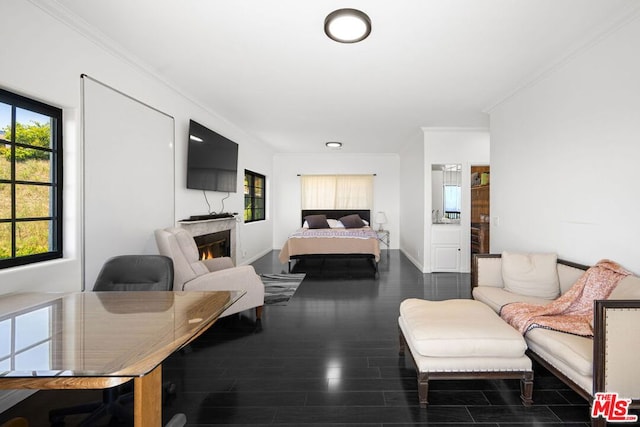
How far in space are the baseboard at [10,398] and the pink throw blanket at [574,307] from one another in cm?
327

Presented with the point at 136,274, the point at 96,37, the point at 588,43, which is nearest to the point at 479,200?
the point at 588,43

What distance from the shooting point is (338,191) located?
8375mm

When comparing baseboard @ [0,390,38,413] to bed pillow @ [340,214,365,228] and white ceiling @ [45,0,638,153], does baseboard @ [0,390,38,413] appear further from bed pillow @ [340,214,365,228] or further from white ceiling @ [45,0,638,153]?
bed pillow @ [340,214,365,228]

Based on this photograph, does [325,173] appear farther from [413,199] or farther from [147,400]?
[147,400]

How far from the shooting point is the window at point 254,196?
22.0 ft

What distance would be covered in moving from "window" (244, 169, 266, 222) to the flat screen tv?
140 cm

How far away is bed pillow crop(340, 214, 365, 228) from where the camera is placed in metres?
7.69

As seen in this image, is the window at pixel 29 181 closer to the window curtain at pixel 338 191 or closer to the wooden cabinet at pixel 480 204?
the window curtain at pixel 338 191

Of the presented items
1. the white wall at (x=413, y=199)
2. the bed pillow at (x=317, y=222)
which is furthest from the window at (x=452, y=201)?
the bed pillow at (x=317, y=222)

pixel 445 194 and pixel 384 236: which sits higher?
pixel 445 194

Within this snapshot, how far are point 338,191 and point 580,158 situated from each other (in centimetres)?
592

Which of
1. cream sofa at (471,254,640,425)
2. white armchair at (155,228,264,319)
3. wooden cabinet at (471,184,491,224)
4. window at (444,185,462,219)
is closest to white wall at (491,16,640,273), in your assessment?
cream sofa at (471,254,640,425)

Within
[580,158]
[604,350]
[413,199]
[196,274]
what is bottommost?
[604,350]

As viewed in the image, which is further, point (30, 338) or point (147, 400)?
point (30, 338)
